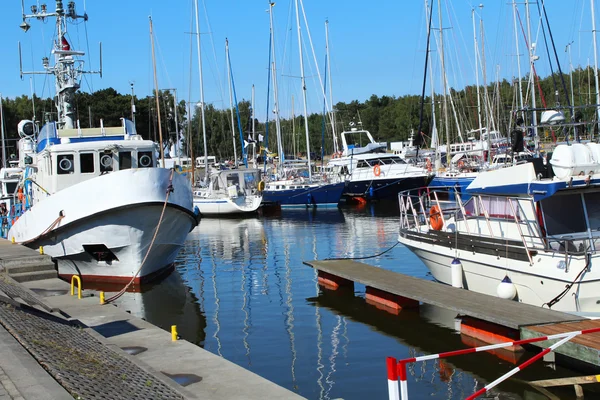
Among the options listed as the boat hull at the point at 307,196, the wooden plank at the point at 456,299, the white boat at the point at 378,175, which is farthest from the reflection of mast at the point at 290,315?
the white boat at the point at 378,175

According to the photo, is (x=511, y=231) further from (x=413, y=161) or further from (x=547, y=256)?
(x=413, y=161)

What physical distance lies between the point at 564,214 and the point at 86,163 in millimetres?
13913

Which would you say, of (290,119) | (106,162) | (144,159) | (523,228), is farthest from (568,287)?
(290,119)

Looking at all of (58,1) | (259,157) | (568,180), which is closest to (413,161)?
(259,157)

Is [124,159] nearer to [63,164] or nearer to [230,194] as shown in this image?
[63,164]

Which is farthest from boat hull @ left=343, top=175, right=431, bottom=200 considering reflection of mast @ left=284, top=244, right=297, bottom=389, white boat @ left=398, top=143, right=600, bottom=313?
white boat @ left=398, top=143, right=600, bottom=313

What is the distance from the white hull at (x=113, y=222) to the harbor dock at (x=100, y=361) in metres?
5.74

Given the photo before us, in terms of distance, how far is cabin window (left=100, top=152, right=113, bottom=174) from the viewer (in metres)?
21.4

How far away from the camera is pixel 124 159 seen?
851 inches

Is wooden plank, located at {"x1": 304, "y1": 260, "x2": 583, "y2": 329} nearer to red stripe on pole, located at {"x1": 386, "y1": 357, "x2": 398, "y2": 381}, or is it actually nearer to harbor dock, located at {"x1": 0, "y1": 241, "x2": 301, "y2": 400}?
harbor dock, located at {"x1": 0, "y1": 241, "x2": 301, "y2": 400}

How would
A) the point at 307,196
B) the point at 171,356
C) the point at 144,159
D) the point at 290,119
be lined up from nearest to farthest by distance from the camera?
the point at 171,356, the point at 144,159, the point at 307,196, the point at 290,119

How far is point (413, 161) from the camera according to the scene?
58.2m

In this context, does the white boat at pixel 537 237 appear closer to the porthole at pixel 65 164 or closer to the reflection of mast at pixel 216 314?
the reflection of mast at pixel 216 314

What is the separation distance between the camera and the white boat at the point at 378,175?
52062 mm
